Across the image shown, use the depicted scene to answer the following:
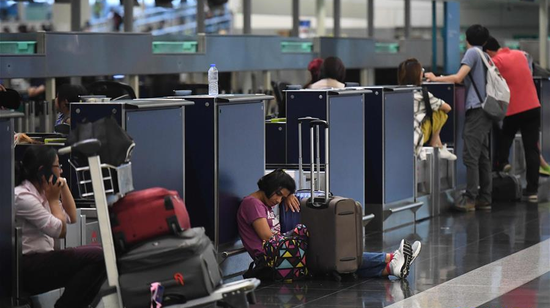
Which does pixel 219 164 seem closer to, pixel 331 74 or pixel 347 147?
pixel 347 147

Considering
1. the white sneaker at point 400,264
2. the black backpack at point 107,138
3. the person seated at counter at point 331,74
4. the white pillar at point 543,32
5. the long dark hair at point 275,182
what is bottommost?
the white sneaker at point 400,264

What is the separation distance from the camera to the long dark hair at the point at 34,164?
19.3 feet

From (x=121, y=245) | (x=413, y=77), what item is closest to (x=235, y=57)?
(x=413, y=77)

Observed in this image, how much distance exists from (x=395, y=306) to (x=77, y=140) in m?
2.09

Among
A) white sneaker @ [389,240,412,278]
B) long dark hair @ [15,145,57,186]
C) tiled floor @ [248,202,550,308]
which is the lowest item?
tiled floor @ [248,202,550,308]

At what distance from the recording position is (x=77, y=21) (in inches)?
465

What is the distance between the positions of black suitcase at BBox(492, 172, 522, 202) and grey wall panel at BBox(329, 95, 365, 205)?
299cm

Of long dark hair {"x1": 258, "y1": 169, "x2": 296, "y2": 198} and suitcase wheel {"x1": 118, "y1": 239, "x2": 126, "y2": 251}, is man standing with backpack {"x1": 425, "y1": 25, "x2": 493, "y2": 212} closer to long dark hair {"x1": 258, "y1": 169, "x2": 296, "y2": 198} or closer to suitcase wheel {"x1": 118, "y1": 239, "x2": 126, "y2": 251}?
long dark hair {"x1": 258, "y1": 169, "x2": 296, "y2": 198}

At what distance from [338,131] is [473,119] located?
2.63 meters

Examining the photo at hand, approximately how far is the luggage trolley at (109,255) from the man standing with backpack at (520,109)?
653 cm

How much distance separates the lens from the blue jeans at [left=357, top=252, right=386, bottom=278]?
24.4 ft

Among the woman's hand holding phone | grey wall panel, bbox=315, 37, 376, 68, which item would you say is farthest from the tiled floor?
grey wall panel, bbox=315, 37, 376, 68

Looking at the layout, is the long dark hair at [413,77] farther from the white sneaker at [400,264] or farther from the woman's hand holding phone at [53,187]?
the woman's hand holding phone at [53,187]

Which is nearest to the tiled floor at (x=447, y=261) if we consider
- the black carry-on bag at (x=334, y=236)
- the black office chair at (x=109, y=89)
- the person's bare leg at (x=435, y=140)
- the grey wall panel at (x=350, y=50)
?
the black carry-on bag at (x=334, y=236)
